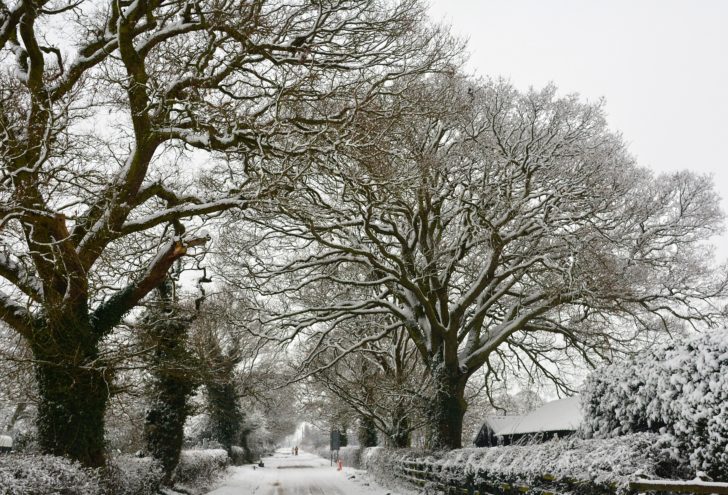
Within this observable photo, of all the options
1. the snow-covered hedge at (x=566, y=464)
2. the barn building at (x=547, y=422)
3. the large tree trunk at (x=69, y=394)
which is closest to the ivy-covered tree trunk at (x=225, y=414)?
the barn building at (x=547, y=422)

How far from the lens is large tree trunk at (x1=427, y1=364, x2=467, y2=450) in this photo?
1544cm

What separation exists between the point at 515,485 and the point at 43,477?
722cm

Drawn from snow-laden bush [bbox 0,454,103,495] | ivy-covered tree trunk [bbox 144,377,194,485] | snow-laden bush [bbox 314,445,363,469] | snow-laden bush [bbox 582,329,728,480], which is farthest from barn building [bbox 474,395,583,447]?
snow-laden bush [bbox 0,454,103,495]

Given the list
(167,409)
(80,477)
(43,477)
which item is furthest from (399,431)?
(43,477)

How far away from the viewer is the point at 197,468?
18766 mm

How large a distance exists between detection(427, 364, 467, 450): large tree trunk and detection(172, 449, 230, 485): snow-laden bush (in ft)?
26.9

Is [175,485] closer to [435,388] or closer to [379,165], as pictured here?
[435,388]

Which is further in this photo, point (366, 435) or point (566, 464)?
point (366, 435)

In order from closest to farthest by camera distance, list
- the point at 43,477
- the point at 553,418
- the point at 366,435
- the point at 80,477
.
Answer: the point at 43,477, the point at 80,477, the point at 553,418, the point at 366,435

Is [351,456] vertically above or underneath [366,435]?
underneath

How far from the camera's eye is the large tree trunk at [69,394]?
8945mm

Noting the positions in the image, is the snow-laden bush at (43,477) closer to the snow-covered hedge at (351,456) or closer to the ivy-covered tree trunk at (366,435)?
the ivy-covered tree trunk at (366,435)

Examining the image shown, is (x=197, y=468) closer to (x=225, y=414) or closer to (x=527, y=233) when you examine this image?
(x=225, y=414)

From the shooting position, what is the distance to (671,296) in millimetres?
14531
